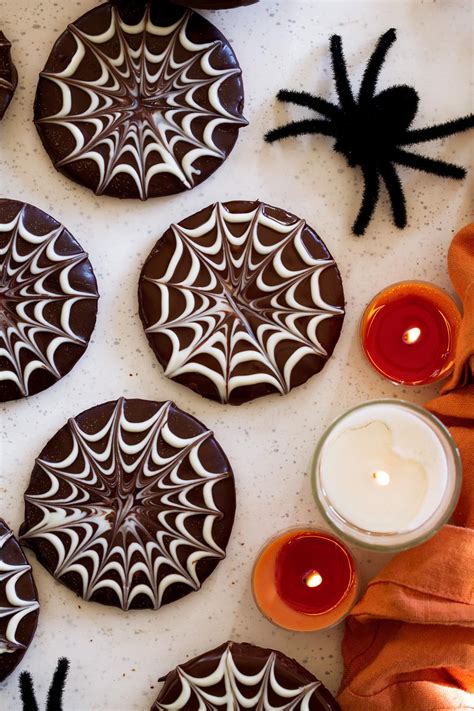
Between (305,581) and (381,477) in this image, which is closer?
(381,477)

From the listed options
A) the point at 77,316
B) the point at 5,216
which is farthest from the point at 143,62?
the point at 77,316

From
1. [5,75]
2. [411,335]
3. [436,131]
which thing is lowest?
[411,335]

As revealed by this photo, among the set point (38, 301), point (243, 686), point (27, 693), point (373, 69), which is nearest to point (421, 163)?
point (373, 69)

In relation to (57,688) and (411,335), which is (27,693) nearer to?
(57,688)

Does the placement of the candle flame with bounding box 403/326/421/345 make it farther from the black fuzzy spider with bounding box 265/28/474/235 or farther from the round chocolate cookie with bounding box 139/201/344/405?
the black fuzzy spider with bounding box 265/28/474/235

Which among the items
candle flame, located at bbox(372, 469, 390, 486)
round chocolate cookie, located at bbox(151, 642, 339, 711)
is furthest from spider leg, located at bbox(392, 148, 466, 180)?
round chocolate cookie, located at bbox(151, 642, 339, 711)

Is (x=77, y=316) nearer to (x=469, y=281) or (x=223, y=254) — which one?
(x=223, y=254)

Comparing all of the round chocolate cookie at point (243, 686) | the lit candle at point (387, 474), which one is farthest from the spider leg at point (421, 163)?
the round chocolate cookie at point (243, 686)
